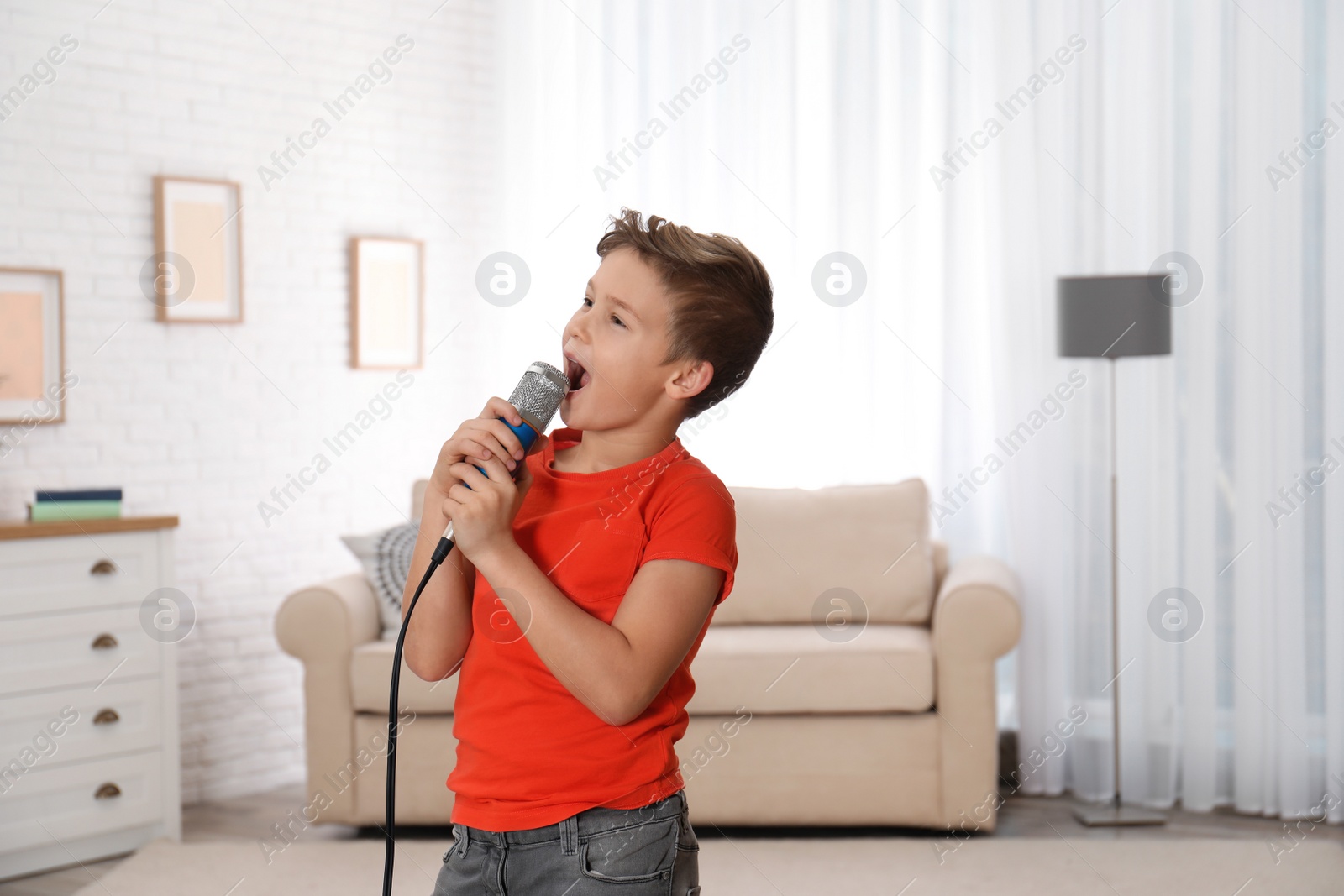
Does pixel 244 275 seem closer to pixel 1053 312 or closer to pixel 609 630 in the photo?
pixel 1053 312

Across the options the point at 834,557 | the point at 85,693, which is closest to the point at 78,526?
the point at 85,693

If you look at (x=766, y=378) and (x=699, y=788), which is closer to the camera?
(x=699, y=788)

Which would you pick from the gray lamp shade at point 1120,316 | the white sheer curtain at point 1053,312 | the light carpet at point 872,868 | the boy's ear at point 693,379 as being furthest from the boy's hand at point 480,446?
the white sheer curtain at point 1053,312

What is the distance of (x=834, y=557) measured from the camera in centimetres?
354

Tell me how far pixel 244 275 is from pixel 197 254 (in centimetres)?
19

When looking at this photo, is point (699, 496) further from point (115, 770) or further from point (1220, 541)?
point (1220, 541)

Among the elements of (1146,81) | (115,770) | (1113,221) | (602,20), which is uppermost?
(602,20)

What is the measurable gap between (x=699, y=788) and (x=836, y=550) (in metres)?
0.86

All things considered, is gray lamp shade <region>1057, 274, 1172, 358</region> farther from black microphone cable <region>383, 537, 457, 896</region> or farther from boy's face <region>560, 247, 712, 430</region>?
black microphone cable <region>383, 537, 457, 896</region>

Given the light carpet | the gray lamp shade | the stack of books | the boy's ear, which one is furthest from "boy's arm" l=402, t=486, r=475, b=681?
the gray lamp shade

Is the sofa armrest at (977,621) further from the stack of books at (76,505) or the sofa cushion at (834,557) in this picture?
the stack of books at (76,505)

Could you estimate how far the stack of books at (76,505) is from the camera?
304 cm

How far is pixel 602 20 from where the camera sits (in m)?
4.42

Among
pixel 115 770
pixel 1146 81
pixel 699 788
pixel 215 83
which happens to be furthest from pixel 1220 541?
pixel 215 83
